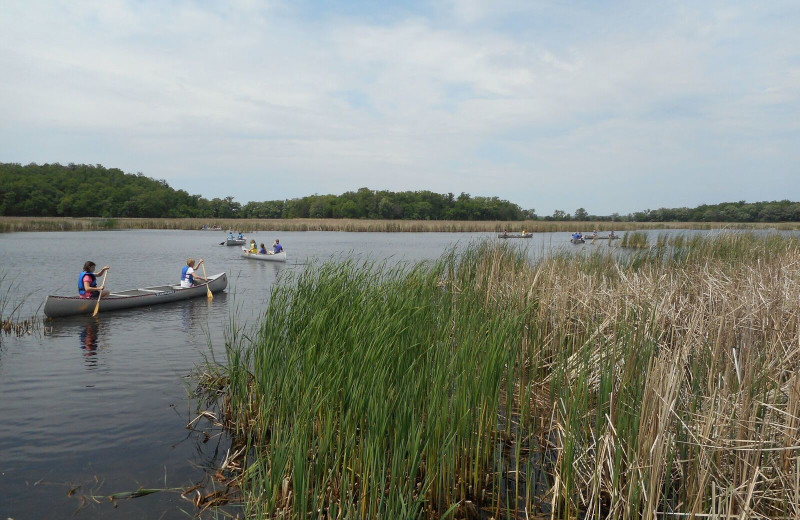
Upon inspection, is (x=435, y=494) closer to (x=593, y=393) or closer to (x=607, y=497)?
(x=607, y=497)

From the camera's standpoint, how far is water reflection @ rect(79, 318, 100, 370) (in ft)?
30.3

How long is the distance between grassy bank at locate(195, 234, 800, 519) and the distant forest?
272ft

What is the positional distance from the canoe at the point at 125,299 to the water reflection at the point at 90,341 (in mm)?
548

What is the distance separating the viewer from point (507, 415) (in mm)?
4504

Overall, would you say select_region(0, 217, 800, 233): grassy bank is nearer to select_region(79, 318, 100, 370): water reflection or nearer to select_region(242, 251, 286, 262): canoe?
select_region(242, 251, 286, 262): canoe

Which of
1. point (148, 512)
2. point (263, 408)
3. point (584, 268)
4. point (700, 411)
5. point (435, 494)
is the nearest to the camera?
point (700, 411)

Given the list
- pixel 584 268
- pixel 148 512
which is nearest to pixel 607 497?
pixel 148 512

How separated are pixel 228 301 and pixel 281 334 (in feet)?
37.6

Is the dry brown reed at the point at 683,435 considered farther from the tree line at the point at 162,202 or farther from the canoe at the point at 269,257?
the tree line at the point at 162,202

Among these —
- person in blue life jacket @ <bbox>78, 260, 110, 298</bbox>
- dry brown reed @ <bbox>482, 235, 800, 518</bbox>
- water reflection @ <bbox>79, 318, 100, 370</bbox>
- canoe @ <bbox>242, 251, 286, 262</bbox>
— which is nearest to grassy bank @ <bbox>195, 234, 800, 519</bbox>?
dry brown reed @ <bbox>482, 235, 800, 518</bbox>

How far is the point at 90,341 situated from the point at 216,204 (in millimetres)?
115143

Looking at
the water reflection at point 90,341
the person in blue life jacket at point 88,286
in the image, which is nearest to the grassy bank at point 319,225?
the person in blue life jacket at point 88,286

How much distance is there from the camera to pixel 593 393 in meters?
4.69

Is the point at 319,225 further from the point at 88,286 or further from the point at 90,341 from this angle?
the point at 90,341
